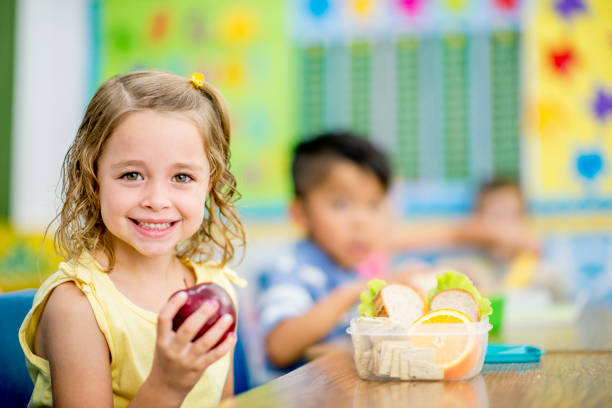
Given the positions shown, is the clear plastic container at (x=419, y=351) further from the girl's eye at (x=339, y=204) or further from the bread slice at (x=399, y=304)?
the girl's eye at (x=339, y=204)

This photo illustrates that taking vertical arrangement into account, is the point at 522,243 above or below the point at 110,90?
below

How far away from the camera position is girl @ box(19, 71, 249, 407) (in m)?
0.88

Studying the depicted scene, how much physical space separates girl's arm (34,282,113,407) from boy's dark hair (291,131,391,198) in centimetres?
111

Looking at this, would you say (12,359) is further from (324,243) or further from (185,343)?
(324,243)

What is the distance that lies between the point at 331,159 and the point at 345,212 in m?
0.19

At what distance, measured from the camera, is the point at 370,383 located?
734 millimetres

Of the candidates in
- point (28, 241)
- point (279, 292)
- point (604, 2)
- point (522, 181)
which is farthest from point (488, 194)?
point (28, 241)

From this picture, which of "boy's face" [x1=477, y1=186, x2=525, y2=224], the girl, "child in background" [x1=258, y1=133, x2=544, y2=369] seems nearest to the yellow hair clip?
the girl

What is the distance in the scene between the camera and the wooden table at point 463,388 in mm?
631

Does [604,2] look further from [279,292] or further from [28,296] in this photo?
[28,296]

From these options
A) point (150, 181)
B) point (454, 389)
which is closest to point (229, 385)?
point (150, 181)

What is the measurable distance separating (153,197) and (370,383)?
36 cm

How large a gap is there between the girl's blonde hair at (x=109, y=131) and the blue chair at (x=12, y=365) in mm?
115

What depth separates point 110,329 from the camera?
0.91 m
